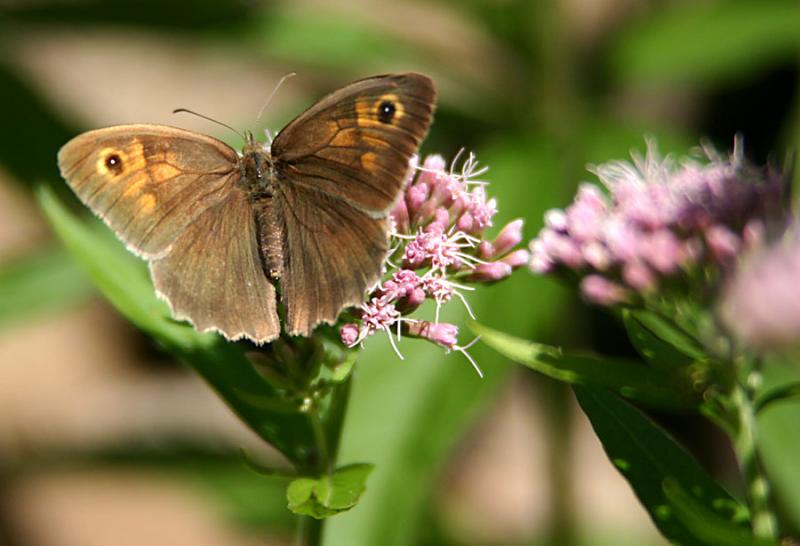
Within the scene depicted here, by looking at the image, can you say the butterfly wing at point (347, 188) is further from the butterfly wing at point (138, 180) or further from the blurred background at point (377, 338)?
the blurred background at point (377, 338)

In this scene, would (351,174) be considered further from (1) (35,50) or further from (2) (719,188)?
(1) (35,50)

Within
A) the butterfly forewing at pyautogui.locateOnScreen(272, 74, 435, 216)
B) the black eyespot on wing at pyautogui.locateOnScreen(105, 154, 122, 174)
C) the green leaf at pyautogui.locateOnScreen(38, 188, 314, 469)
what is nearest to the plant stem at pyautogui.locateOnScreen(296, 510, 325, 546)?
the green leaf at pyautogui.locateOnScreen(38, 188, 314, 469)

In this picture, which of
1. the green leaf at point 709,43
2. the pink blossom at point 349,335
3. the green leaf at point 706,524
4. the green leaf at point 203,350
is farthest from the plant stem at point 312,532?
the green leaf at point 709,43

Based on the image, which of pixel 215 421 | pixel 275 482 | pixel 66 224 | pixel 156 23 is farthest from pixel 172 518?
pixel 66 224

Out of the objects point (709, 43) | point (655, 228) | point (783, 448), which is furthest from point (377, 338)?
point (709, 43)

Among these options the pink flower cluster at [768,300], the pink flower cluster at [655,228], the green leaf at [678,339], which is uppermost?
the pink flower cluster at [655,228]
